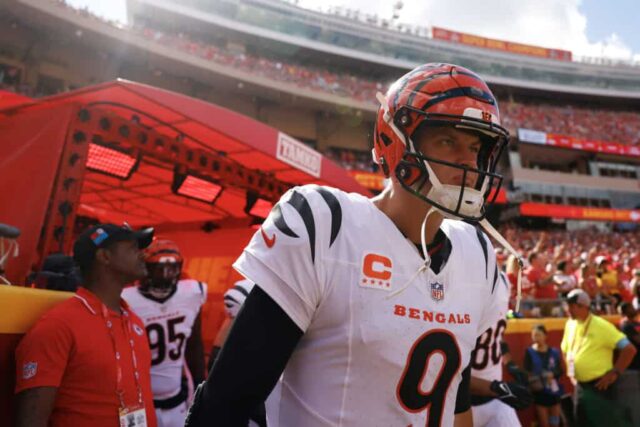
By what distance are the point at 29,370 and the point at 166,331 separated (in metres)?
1.77

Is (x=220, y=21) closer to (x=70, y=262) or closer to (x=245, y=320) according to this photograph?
(x=70, y=262)

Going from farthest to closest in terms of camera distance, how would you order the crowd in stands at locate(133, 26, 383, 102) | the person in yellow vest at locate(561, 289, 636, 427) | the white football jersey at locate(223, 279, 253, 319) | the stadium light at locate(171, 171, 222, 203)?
the crowd in stands at locate(133, 26, 383, 102), the stadium light at locate(171, 171, 222, 203), the person in yellow vest at locate(561, 289, 636, 427), the white football jersey at locate(223, 279, 253, 319)

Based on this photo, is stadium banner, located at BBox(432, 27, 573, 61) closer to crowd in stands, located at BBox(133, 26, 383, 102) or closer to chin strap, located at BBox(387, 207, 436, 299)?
crowd in stands, located at BBox(133, 26, 383, 102)

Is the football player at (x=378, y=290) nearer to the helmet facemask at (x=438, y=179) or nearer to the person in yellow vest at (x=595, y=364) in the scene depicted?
the helmet facemask at (x=438, y=179)

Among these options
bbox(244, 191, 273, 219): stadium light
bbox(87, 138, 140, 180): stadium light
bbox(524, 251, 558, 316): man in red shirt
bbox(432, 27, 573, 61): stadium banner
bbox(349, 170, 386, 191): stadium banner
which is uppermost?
bbox(432, 27, 573, 61): stadium banner

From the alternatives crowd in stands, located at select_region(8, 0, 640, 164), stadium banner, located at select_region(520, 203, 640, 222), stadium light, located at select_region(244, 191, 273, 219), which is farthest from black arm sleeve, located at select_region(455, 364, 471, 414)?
stadium banner, located at select_region(520, 203, 640, 222)

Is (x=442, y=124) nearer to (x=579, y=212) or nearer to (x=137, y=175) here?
(x=137, y=175)

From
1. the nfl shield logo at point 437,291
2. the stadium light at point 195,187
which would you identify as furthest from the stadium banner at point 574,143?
the nfl shield logo at point 437,291

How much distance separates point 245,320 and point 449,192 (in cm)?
61

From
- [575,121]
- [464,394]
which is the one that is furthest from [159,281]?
[575,121]

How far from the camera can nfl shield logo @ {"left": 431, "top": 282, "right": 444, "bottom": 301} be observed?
1308 millimetres

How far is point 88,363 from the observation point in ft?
6.13

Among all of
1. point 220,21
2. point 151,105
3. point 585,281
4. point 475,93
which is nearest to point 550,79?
point 220,21

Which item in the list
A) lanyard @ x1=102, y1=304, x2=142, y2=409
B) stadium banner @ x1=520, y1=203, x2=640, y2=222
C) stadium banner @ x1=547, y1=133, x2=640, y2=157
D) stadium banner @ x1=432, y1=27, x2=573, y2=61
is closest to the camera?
lanyard @ x1=102, y1=304, x2=142, y2=409
